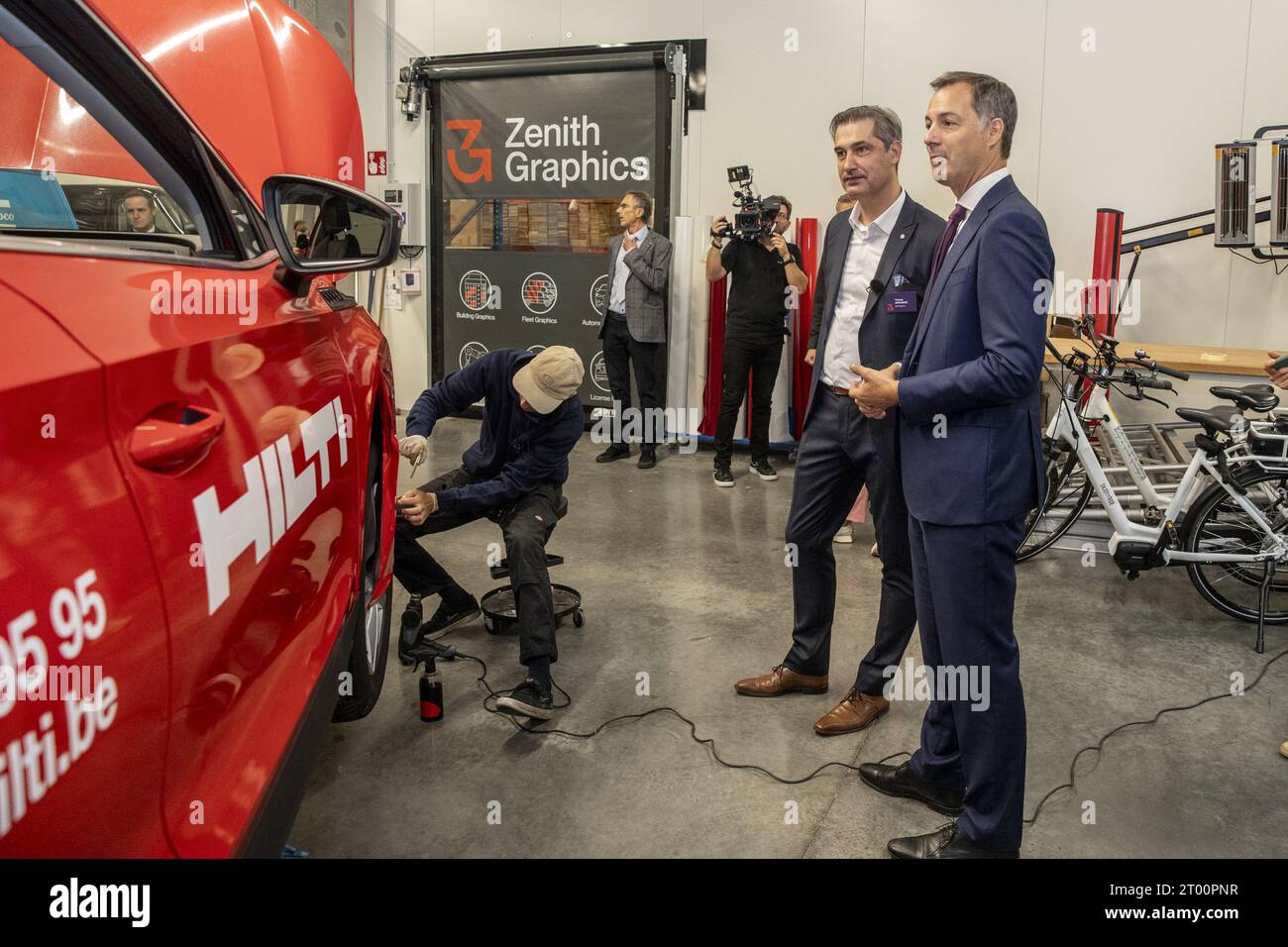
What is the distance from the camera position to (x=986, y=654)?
227cm

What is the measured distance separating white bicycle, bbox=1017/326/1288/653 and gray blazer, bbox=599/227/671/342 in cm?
327

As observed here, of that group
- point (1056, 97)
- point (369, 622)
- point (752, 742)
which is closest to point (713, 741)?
point (752, 742)

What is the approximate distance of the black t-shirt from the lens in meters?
6.95

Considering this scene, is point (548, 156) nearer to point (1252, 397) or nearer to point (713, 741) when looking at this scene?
point (1252, 397)

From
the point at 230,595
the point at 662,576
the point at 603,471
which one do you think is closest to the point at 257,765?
the point at 230,595

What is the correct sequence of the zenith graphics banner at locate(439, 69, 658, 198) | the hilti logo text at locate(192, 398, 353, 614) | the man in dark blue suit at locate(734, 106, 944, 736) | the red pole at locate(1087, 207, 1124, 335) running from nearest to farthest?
the hilti logo text at locate(192, 398, 353, 614) < the man in dark blue suit at locate(734, 106, 944, 736) < the red pole at locate(1087, 207, 1124, 335) < the zenith graphics banner at locate(439, 69, 658, 198)

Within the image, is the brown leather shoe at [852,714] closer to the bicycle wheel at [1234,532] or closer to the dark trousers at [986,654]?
the dark trousers at [986,654]

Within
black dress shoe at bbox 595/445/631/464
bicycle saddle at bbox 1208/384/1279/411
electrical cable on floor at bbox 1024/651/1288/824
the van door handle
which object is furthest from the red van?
black dress shoe at bbox 595/445/631/464

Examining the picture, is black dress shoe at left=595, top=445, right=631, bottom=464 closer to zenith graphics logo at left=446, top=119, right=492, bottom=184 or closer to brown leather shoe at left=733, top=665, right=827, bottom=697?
zenith graphics logo at left=446, top=119, right=492, bottom=184

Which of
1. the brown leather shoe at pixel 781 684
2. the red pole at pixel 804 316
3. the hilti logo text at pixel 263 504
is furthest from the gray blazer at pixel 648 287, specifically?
the hilti logo text at pixel 263 504

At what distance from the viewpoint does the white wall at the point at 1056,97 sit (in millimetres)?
6758

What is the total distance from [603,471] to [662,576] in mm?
2408

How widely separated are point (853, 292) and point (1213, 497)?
2.18 metres
